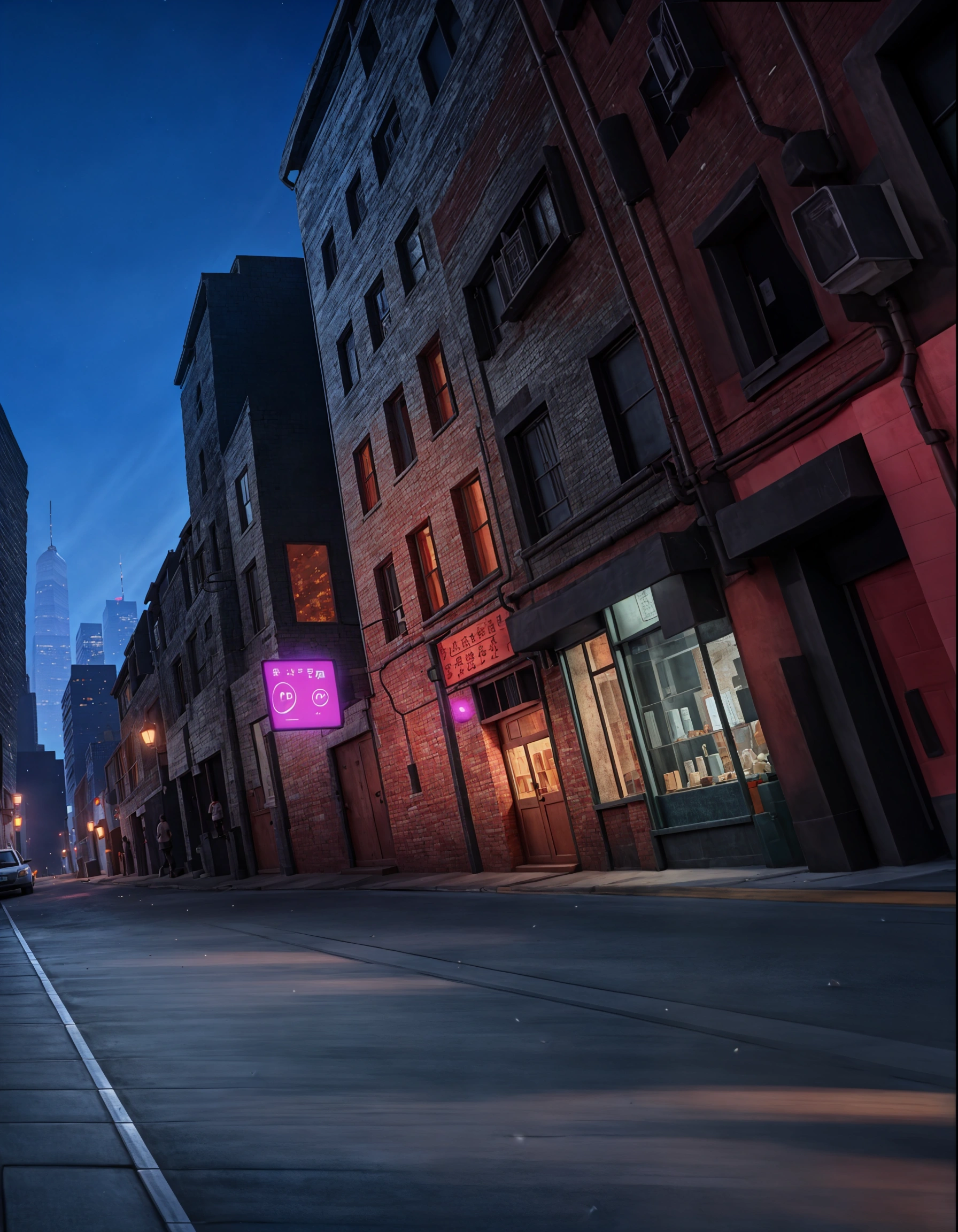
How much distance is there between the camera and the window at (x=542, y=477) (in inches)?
503

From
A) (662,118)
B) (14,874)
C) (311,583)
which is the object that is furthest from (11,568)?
(662,118)

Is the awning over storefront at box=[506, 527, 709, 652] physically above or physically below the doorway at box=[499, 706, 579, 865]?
→ above

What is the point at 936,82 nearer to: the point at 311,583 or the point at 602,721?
the point at 602,721

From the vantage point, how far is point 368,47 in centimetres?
1830

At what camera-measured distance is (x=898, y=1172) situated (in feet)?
3.92

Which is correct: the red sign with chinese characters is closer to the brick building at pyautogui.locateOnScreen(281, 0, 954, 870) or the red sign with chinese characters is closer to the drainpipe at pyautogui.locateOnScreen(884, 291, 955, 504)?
the brick building at pyautogui.locateOnScreen(281, 0, 954, 870)

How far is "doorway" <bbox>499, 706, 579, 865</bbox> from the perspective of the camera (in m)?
13.3

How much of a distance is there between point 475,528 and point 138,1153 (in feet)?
43.5

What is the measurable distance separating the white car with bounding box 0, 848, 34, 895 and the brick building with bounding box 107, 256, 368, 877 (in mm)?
5821

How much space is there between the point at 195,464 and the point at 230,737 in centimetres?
1005

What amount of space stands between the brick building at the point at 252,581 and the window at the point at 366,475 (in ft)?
12.6

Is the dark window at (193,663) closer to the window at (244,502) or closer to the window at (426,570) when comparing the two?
the window at (244,502)

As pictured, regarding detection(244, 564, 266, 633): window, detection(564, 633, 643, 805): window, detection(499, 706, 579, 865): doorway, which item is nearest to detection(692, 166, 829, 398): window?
detection(564, 633, 643, 805): window

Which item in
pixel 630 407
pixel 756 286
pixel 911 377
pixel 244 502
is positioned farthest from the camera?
pixel 244 502
